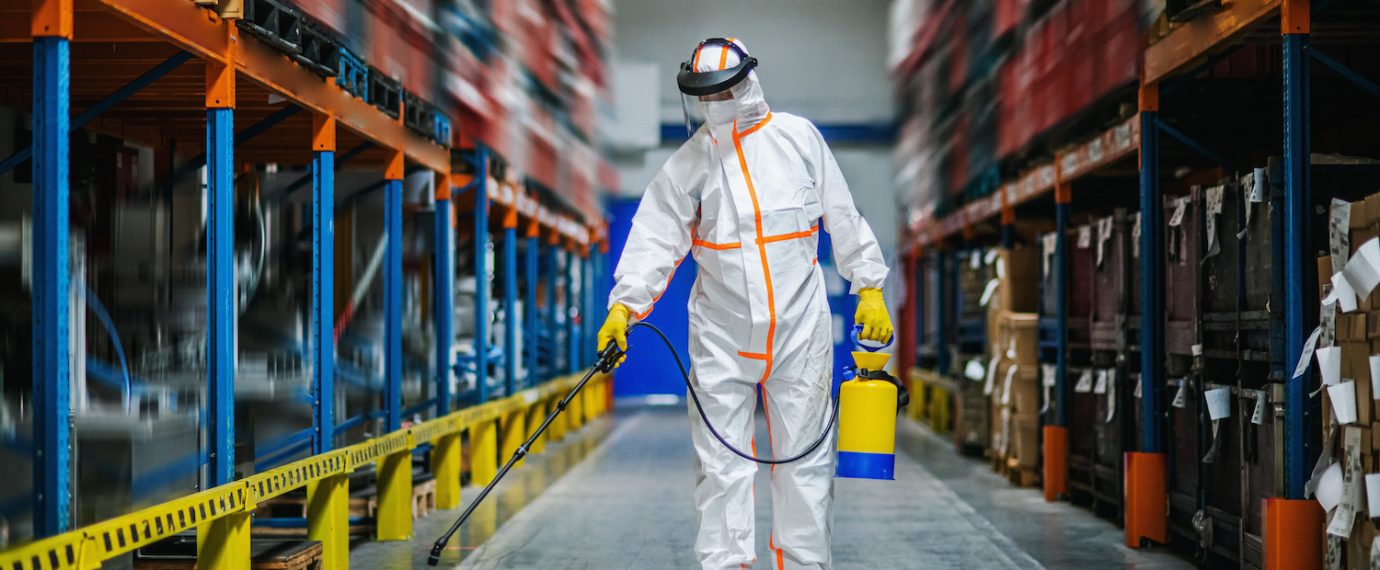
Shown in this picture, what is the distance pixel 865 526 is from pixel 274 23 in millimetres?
4419

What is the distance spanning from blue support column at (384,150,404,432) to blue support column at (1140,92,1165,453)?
13.4 feet

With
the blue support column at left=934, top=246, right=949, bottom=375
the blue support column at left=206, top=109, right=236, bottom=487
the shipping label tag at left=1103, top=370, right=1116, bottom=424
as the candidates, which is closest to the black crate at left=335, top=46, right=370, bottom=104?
the blue support column at left=206, top=109, right=236, bottom=487

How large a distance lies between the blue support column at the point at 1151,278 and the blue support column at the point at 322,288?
405 cm

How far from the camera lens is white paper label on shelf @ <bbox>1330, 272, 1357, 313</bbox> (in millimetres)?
4224

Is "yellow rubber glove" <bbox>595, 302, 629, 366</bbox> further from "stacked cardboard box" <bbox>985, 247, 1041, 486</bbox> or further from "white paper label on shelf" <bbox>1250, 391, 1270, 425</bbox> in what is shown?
"stacked cardboard box" <bbox>985, 247, 1041, 486</bbox>

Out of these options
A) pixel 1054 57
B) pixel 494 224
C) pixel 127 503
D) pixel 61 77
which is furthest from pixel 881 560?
pixel 494 224

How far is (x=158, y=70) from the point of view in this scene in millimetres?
4703

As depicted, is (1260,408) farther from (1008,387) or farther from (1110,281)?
(1008,387)

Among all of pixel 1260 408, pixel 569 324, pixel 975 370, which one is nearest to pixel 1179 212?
pixel 1260 408

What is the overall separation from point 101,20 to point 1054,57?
549 centimetres

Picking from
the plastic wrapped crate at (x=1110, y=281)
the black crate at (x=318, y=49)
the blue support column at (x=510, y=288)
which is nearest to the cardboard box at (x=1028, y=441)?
the plastic wrapped crate at (x=1110, y=281)

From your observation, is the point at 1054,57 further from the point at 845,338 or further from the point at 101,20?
the point at 845,338

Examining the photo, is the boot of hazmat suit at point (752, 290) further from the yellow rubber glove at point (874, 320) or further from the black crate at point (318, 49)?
the black crate at point (318, 49)

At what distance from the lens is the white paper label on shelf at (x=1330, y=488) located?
4.46 meters
